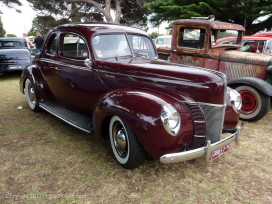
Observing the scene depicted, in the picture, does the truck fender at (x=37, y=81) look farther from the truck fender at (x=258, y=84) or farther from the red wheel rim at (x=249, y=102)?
the red wheel rim at (x=249, y=102)

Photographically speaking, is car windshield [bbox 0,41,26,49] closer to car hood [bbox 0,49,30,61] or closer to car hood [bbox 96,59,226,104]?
car hood [bbox 0,49,30,61]

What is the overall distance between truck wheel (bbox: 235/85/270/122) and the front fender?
2.56m

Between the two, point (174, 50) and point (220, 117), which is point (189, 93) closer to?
point (220, 117)

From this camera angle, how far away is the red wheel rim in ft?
14.2

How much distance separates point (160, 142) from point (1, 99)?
200 inches

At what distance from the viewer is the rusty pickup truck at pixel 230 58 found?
425 centimetres

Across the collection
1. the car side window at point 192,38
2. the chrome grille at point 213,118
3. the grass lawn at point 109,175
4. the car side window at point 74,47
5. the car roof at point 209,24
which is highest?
the car roof at point 209,24

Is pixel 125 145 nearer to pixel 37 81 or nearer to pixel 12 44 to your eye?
pixel 37 81

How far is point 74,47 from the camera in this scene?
11.6ft

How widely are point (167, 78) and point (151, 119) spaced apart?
0.64 metres

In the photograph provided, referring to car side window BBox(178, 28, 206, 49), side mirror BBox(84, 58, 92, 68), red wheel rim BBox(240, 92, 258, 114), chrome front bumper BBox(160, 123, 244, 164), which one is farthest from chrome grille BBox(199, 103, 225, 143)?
car side window BBox(178, 28, 206, 49)

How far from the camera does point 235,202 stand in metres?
2.17

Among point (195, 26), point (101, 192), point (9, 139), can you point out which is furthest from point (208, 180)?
point (195, 26)

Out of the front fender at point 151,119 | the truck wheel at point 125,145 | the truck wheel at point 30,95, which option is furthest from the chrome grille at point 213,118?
the truck wheel at point 30,95
